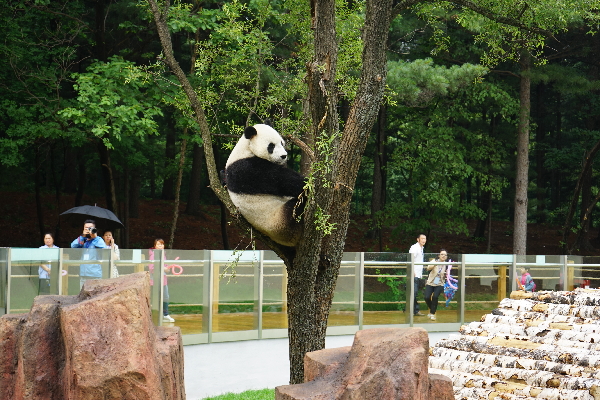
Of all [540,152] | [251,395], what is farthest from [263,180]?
[540,152]

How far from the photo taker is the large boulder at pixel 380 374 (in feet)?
9.97

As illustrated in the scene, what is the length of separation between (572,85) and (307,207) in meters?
16.2

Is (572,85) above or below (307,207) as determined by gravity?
above

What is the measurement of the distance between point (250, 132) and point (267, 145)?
18 cm

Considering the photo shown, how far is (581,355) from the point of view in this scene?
20.7 feet

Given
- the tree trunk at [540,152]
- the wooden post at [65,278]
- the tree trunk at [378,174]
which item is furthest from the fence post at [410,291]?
the tree trunk at [540,152]

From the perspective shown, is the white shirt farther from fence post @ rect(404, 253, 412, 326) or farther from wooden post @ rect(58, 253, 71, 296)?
wooden post @ rect(58, 253, 71, 296)

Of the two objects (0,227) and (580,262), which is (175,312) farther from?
(0,227)

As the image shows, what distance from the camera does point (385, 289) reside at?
1273 cm

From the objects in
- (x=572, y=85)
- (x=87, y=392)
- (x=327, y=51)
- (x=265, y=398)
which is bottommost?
(x=265, y=398)

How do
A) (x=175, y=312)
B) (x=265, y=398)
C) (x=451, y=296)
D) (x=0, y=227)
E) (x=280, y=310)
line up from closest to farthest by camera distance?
(x=265, y=398) → (x=175, y=312) → (x=280, y=310) → (x=451, y=296) → (x=0, y=227)

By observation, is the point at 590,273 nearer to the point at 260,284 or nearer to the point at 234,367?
the point at 260,284

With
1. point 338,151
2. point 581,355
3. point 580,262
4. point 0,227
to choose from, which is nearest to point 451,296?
point 580,262

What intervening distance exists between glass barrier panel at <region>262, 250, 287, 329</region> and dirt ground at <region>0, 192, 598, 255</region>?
6.93 meters
